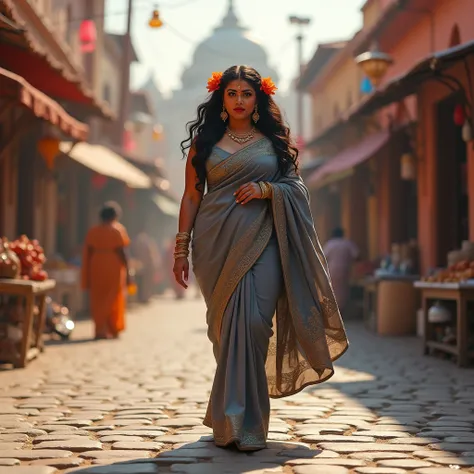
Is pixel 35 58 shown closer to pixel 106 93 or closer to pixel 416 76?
pixel 416 76

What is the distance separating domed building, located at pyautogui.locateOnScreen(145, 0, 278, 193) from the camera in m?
77.1

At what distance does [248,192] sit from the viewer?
20.2ft

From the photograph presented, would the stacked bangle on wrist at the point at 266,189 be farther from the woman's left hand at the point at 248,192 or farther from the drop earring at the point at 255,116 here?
the drop earring at the point at 255,116

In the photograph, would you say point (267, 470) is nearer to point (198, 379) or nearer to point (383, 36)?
point (198, 379)

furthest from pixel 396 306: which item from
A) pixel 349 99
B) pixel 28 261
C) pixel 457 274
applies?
pixel 349 99

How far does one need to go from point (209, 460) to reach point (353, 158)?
1446 cm

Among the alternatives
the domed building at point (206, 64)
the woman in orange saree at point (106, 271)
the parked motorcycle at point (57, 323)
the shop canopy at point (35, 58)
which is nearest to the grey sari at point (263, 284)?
the shop canopy at point (35, 58)

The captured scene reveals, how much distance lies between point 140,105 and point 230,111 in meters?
38.0

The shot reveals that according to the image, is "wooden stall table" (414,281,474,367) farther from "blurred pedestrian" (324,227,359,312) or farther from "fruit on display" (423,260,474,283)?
"blurred pedestrian" (324,227,359,312)

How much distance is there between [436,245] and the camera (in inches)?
632

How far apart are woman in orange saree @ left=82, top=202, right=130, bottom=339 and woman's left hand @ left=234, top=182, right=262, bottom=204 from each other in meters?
9.18

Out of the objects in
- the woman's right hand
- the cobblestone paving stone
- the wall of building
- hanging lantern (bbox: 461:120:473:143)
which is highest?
the wall of building

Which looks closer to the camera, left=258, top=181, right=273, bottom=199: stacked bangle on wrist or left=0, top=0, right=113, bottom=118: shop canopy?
left=258, top=181, right=273, bottom=199: stacked bangle on wrist

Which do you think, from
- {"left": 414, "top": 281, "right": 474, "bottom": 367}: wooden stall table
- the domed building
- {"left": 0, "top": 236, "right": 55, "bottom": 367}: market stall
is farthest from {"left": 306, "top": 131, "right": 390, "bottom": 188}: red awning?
the domed building
